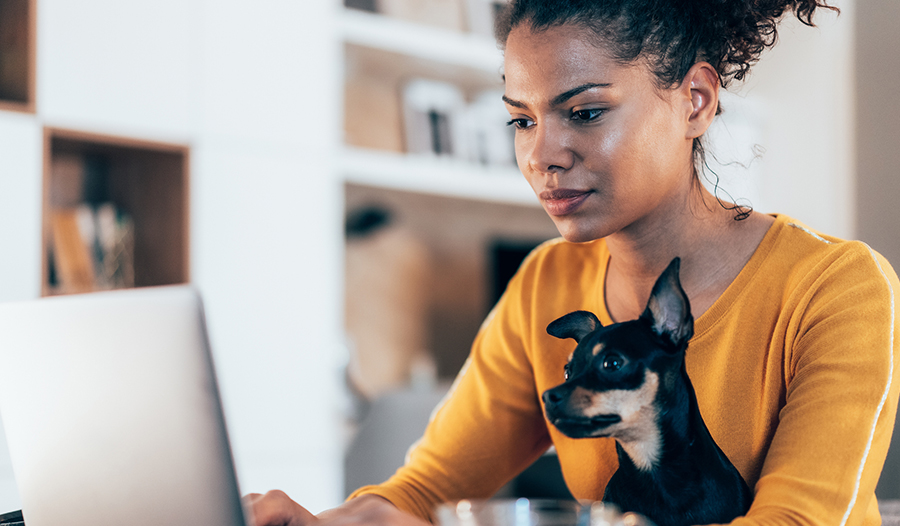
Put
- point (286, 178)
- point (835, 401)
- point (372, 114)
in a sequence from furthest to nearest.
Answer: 1. point (372, 114)
2. point (286, 178)
3. point (835, 401)

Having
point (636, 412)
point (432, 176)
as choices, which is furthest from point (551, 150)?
point (432, 176)

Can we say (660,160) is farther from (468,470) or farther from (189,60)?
(189,60)

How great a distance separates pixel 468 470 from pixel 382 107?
2.23 meters

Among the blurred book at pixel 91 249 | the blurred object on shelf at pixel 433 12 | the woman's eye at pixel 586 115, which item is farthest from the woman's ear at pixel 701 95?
the blurred object on shelf at pixel 433 12

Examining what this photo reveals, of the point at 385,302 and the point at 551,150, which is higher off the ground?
the point at 551,150

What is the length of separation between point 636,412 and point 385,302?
2431mm

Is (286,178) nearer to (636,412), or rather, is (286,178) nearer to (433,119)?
(433,119)

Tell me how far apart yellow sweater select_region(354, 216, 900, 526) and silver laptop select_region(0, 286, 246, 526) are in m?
0.44

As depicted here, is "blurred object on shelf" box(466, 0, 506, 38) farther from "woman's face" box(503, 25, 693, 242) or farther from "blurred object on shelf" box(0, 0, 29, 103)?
"woman's face" box(503, 25, 693, 242)

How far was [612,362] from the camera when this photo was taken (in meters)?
0.77

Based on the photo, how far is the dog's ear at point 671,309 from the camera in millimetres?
784

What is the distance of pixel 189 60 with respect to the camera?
226cm

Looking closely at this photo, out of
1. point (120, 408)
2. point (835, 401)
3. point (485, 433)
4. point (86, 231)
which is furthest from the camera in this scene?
point (86, 231)

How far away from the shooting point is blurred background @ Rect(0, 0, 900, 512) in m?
2.05
